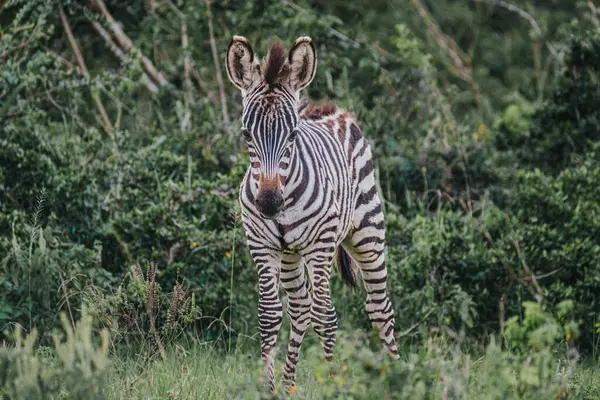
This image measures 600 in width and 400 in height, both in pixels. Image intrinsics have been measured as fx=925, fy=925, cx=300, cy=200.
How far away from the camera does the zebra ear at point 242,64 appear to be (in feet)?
18.9

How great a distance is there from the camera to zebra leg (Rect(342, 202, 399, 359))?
6648mm

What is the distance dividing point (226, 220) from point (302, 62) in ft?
8.78

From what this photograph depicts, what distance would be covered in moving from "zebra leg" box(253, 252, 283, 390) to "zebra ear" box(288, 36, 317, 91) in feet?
3.71

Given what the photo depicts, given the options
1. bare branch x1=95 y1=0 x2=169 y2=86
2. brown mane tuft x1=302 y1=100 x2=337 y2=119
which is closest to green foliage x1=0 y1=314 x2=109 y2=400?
brown mane tuft x1=302 y1=100 x2=337 y2=119

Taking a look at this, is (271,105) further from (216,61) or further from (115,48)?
(115,48)

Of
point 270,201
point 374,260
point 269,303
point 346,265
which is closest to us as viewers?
point 270,201

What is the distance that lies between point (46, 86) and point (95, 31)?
101 inches

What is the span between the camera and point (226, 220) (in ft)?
27.0

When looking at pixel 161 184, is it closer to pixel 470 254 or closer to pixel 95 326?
pixel 95 326

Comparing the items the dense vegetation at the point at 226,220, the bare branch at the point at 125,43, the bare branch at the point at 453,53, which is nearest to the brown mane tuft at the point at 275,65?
the dense vegetation at the point at 226,220

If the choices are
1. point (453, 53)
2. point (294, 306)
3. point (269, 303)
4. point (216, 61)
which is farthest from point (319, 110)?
point (453, 53)

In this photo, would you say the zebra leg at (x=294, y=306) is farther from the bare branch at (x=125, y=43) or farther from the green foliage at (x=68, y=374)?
the bare branch at (x=125, y=43)

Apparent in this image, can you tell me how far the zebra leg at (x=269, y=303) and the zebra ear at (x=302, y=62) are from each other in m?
1.13

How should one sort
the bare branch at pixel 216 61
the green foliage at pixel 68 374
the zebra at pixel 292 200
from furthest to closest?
the bare branch at pixel 216 61
the zebra at pixel 292 200
the green foliage at pixel 68 374
